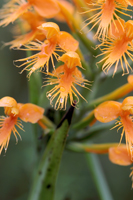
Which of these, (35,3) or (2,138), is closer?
(2,138)

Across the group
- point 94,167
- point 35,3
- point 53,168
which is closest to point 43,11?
point 35,3

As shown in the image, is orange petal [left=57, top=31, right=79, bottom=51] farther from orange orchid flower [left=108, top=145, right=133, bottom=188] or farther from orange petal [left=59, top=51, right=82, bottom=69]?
orange orchid flower [left=108, top=145, right=133, bottom=188]

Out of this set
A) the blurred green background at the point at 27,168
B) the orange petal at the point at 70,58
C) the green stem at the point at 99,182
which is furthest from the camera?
the blurred green background at the point at 27,168

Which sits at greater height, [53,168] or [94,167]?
[53,168]

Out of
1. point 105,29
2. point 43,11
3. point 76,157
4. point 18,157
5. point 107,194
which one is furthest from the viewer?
point 76,157

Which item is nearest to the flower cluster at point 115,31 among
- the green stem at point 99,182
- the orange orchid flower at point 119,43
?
the orange orchid flower at point 119,43

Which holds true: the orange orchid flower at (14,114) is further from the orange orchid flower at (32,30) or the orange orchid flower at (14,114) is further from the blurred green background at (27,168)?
the blurred green background at (27,168)

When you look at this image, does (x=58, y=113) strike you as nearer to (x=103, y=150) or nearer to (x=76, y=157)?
(x=103, y=150)

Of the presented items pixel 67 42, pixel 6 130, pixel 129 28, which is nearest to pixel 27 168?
pixel 6 130
